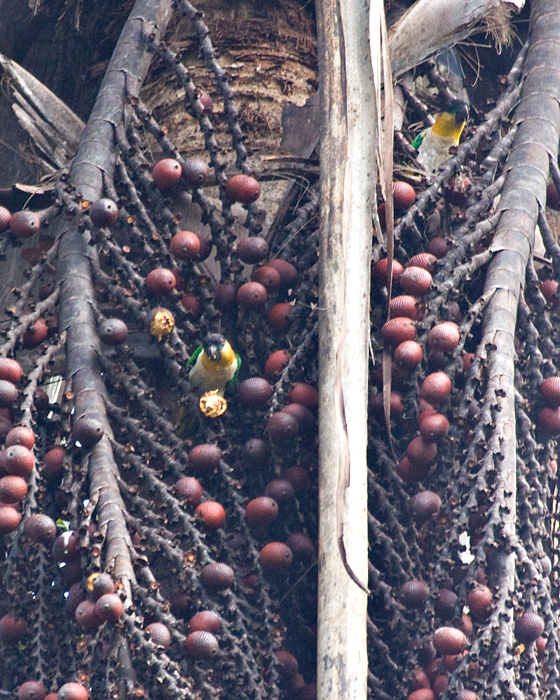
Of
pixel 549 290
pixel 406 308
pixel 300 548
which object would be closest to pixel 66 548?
pixel 300 548

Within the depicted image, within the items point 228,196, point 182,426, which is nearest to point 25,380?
point 182,426

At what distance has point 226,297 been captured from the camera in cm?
275

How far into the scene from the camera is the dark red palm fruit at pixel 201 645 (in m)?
2.23

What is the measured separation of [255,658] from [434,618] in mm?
381

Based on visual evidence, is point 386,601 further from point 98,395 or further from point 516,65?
point 516,65

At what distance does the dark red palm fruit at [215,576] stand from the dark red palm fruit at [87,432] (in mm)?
359

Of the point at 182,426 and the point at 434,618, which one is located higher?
the point at 182,426

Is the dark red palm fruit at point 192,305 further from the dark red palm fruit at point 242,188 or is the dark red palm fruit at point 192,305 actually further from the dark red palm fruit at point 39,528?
the dark red palm fruit at point 39,528

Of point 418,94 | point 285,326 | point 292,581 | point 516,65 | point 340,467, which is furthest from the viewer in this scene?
point 418,94

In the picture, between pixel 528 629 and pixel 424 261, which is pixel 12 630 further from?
pixel 424 261

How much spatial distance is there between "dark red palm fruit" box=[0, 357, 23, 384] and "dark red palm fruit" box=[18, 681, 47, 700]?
0.63 meters

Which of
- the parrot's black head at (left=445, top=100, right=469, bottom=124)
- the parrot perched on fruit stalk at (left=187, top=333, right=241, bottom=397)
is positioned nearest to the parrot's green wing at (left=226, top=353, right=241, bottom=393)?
the parrot perched on fruit stalk at (left=187, top=333, right=241, bottom=397)

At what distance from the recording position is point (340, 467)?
2.30 metres

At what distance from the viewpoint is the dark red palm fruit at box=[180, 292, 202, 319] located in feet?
8.99
